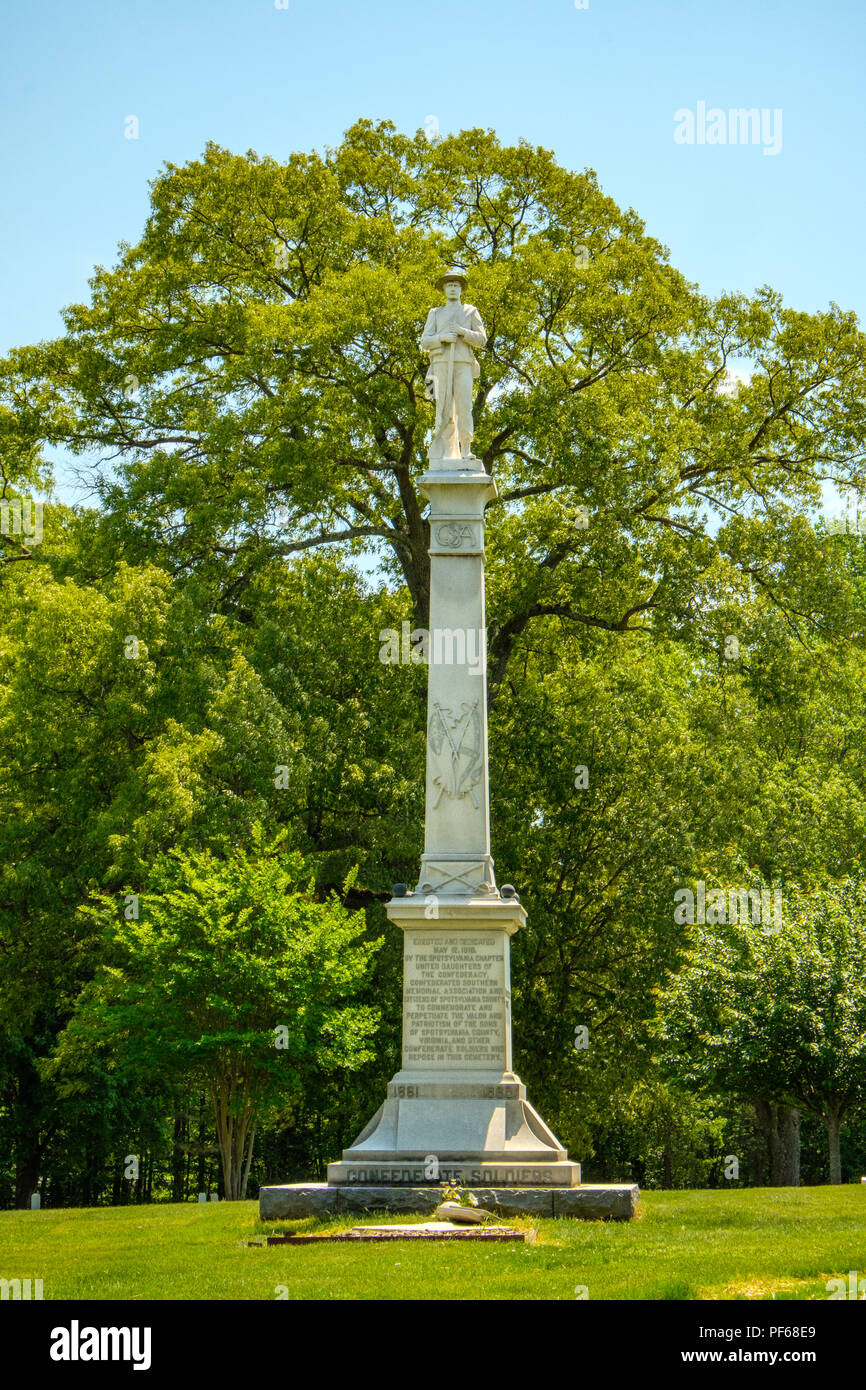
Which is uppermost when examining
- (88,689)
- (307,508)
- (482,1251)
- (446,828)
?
(307,508)

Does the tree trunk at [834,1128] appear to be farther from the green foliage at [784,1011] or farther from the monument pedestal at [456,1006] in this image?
the monument pedestal at [456,1006]

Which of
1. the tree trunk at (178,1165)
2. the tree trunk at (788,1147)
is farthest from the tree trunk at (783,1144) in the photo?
the tree trunk at (178,1165)

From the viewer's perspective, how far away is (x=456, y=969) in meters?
14.4

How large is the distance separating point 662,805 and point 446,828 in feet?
36.9

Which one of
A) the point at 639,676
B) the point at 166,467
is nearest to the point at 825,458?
the point at 639,676

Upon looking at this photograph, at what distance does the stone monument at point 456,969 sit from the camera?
42.8 ft

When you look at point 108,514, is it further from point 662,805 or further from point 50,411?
point 662,805

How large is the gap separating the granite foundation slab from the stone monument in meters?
0.01

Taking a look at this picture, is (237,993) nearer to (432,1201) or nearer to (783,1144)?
(432,1201)

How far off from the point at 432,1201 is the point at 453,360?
898cm

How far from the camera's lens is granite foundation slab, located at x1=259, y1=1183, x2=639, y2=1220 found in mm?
12539

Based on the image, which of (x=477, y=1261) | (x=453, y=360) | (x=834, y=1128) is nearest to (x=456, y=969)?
(x=477, y=1261)

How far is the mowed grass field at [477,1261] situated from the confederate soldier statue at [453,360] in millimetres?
8395

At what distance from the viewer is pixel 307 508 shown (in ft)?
77.2
